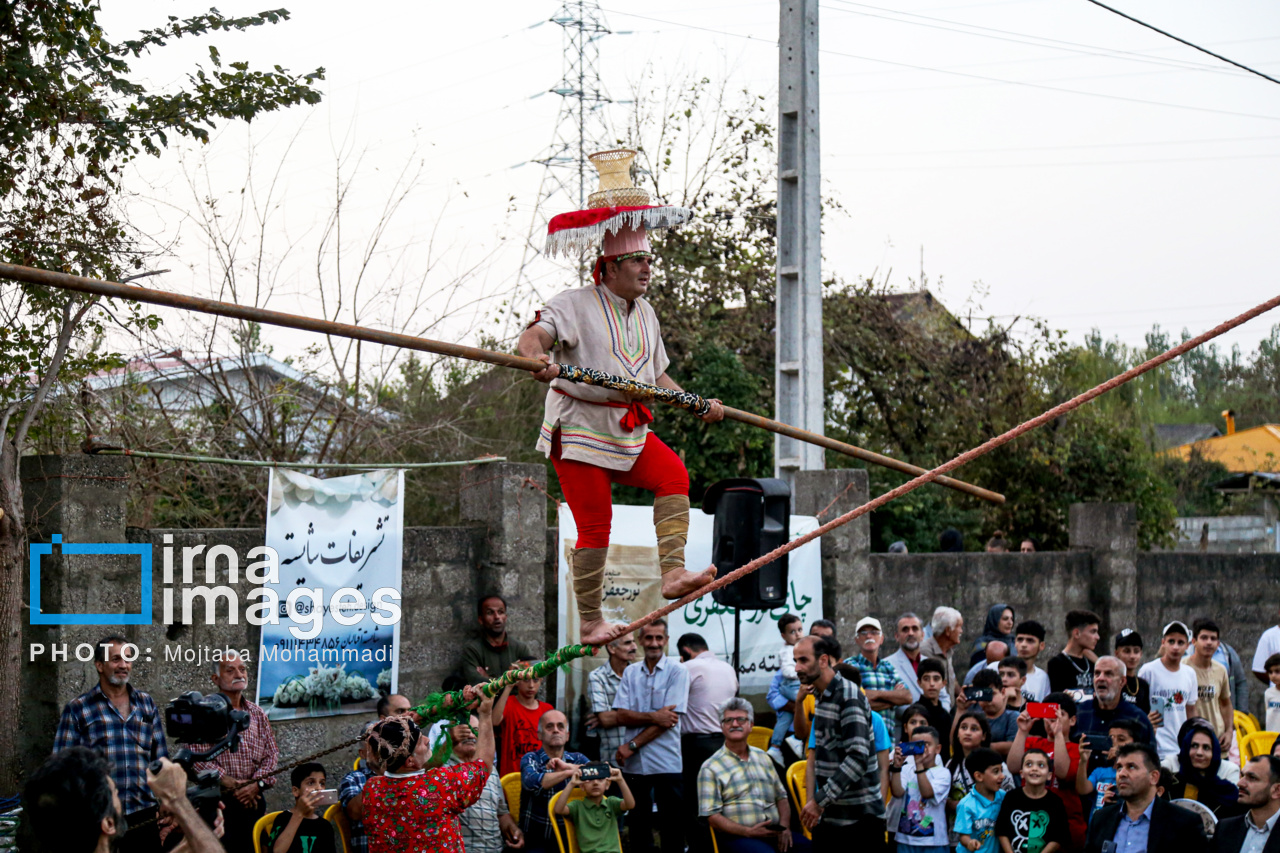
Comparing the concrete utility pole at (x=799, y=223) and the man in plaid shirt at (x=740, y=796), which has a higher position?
the concrete utility pole at (x=799, y=223)

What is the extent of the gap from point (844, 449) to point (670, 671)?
2523mm

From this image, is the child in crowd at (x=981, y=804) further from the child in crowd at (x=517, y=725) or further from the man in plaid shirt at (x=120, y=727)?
the man in plaid shirt at (x=120, y=727)

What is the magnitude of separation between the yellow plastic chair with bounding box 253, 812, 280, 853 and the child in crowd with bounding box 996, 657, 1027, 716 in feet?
12.9

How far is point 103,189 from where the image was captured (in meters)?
7.18

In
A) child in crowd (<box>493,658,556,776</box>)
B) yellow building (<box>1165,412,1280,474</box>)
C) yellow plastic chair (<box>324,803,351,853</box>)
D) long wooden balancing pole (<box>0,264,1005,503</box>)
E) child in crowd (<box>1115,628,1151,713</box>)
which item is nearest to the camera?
long wooden balancing pole (<box>0,264,1005,503</box>)

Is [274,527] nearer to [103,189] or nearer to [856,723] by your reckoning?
[103,189]

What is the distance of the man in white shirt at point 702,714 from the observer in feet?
26.1

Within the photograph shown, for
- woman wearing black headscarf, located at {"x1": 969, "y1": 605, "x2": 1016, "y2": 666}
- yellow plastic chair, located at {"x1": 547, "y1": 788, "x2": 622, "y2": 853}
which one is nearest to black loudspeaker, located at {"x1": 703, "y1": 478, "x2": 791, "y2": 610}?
yellow plastic chair, located at {"x1": 547, "y1": 788, "x2": 622, "y2": 853}

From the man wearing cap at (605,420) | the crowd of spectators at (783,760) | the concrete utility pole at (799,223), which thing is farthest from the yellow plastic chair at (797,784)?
the concrete utility pole at (799,223)

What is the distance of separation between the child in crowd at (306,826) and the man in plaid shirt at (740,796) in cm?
190

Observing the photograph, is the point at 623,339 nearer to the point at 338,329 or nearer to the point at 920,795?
the point at 338,329

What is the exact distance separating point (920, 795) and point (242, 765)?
11.0 feet

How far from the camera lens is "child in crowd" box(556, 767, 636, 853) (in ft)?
22.5

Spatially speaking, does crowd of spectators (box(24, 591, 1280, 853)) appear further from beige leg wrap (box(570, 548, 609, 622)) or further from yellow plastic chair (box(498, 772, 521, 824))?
beige leg wrap (box(570, 548, 609, 622))
